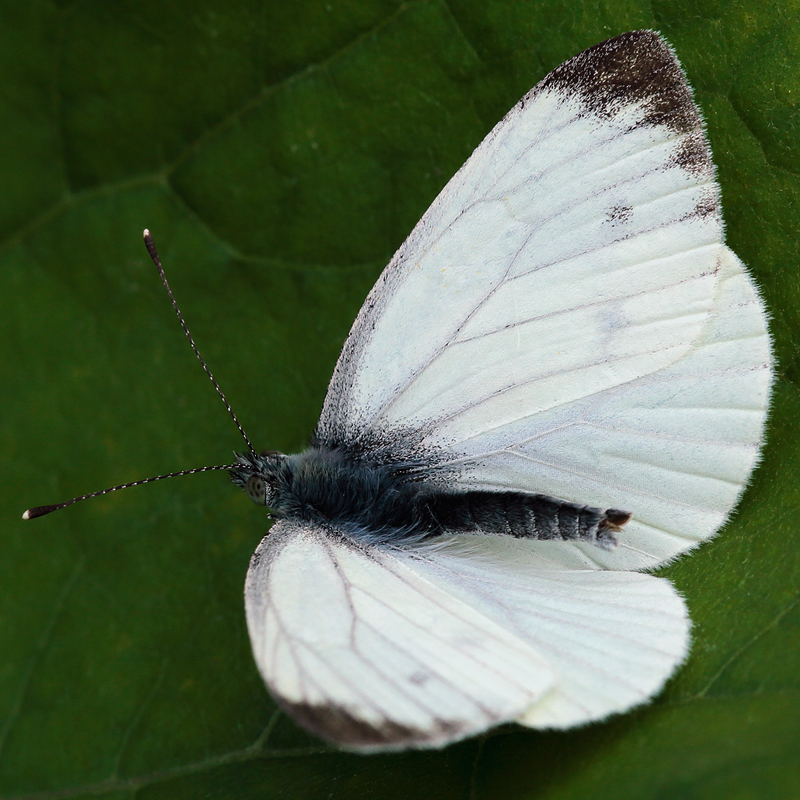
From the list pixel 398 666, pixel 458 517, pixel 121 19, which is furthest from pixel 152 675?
pixel 121 19

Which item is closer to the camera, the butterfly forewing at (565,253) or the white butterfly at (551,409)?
the white butterfly at (551,409)

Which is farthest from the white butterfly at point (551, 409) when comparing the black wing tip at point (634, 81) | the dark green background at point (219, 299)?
the dark green background at point (219, 299)

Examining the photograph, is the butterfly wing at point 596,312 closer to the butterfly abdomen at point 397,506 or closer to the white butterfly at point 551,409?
the white butterfly at point 551,409

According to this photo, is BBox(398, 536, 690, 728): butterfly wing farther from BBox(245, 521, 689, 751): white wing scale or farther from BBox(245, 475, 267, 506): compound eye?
BBox(245, 475, 267, 506): compound eye

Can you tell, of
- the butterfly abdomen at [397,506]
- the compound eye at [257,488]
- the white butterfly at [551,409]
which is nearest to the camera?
the white butterfly at [551,409]

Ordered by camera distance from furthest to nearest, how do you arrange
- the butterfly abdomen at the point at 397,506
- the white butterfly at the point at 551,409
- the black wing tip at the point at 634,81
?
the butterfly abdomen at the point at 397,506 → the black wing tip at the point at 634,81 → the white butterfly at the point at 551,409

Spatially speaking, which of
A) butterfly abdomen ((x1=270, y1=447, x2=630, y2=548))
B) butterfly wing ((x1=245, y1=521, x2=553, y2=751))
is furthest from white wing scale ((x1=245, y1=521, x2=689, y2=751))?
butterfly abdomen ((x1=270, y1=447, x2=630, y2=548))

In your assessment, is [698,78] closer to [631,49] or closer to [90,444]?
[631,49]
